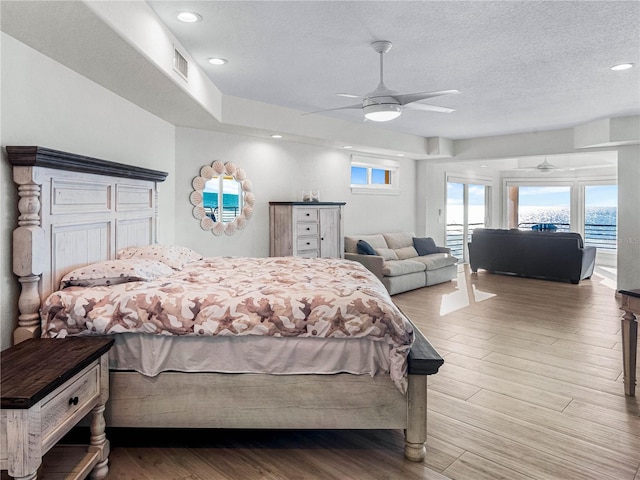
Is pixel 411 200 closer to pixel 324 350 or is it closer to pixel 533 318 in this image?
pixel 533 318

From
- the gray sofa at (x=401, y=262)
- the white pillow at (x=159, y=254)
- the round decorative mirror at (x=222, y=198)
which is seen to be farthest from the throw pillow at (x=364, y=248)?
the white pillow at (x=159, y=254)

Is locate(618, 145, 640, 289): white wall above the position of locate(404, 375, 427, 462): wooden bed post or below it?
above

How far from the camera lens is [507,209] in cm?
1118

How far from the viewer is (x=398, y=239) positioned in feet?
25.2

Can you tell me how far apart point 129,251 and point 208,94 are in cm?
184

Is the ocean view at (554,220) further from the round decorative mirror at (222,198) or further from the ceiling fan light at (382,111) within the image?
the ceiling fan light at (382,111)

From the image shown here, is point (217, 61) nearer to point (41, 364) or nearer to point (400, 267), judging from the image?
point (41, 364)

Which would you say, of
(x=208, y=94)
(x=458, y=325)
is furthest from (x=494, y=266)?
(x=208, y=94)

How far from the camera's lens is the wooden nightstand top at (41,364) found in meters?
1.54

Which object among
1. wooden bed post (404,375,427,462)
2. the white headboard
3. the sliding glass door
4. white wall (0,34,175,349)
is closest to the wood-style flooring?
wooden bed post (404,375,427,462)

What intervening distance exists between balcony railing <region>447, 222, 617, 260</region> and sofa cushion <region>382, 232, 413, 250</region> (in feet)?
6.60

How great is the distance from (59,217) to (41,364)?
101 centimetres

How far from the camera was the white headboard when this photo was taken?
223 centimetres

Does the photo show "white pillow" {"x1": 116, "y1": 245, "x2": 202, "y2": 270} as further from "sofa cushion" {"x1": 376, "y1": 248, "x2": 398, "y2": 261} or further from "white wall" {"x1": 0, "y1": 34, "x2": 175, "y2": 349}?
"sofa cushion" {"x1": 376, "y1": 248, "x2": 398, "y2": 261}
